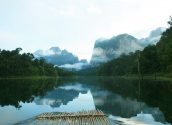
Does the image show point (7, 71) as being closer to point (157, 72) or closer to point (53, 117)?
point (157, 72)

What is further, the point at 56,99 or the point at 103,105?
the point at 56,99

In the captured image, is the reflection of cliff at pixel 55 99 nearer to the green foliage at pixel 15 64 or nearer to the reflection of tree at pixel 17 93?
the reflection of tree at pixel 17 93

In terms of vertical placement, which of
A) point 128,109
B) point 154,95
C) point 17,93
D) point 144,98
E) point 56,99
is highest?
point 17,93

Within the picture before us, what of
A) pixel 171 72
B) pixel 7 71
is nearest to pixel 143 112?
pixel 171 72

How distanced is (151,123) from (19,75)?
15551 cm

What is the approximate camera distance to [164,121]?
2178cm

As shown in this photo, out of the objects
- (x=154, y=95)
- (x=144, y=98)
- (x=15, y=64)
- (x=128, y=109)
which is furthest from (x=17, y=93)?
(x=15, y=64)

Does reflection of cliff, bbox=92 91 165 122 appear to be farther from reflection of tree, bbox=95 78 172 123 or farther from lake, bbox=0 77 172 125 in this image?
reflection of tree, bbox=95 78 172 123

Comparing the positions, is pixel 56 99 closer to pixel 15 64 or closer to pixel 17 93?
pixel 17 93

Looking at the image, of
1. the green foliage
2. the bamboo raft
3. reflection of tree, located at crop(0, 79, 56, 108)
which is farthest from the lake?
the green foliage

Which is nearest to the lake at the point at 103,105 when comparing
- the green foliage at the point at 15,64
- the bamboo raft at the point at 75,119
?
the bamboo raft at the point at 75,119

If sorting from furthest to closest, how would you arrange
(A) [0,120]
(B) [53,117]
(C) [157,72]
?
(C) [157,72] < (A) [0,120] < (B) [53,117]

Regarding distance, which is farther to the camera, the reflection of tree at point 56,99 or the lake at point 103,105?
the reflection of tree at point 56,99

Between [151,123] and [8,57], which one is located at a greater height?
[8,57]
